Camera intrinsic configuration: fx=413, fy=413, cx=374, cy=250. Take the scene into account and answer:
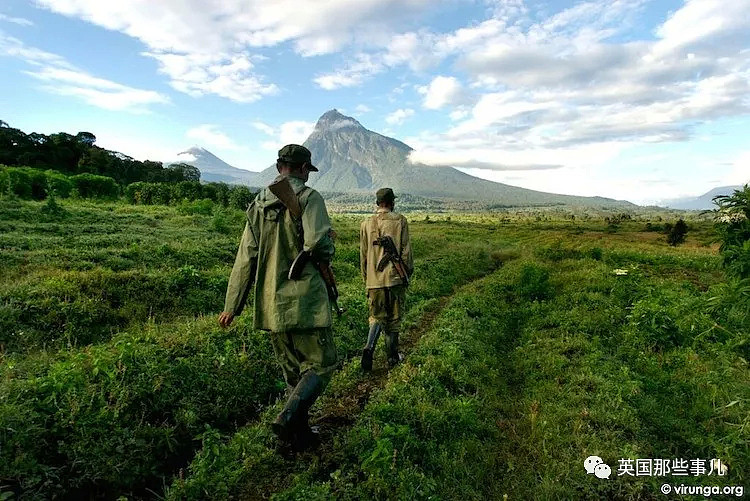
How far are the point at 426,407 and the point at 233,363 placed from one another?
305cm

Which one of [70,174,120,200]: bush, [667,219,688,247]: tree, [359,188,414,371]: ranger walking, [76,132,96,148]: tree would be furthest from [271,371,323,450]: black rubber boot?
[76,132,96,148]: tree

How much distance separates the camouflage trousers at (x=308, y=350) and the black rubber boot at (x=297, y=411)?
116 mm

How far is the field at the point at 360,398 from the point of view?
163 inches

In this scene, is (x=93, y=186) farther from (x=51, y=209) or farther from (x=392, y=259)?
(x=392, y=259)

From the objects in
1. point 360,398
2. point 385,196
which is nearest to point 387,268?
point 385,196

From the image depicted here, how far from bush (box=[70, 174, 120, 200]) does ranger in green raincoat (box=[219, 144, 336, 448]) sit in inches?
1472

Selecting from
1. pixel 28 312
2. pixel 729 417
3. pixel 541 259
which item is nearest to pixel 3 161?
pixel 28 312

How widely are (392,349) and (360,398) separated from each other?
5.38ft

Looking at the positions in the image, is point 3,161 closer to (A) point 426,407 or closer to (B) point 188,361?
(B) point 188,361

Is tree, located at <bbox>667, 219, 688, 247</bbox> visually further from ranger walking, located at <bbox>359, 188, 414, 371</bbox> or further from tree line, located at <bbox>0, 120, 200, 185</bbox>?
tree line, located at <bbox>0, 120, 200, 185</bbox>

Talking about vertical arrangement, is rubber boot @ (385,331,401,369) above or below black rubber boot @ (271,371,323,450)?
below

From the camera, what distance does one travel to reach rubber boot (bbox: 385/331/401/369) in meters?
7.57

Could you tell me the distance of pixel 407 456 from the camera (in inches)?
176

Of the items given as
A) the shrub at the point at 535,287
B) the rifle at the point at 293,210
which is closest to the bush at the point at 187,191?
the shrub at the point at 535,287
